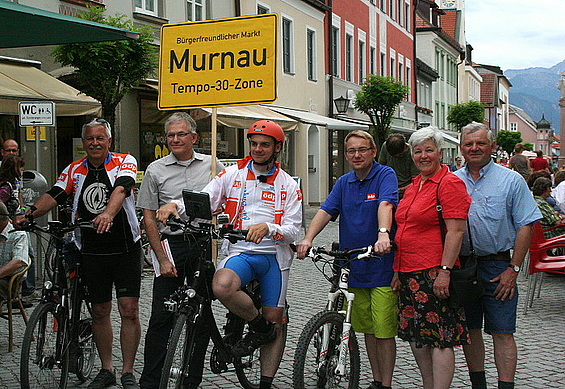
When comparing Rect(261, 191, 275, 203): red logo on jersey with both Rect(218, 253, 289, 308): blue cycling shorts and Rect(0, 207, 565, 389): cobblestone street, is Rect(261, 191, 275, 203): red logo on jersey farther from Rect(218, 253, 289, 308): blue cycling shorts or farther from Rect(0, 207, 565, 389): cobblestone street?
Rect(0, 207, 565, 389): cobblestone street

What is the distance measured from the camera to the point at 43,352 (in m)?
5.09

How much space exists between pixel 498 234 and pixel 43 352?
9.65ft

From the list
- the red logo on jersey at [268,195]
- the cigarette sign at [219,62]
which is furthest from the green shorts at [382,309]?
the cigarette sign at [219,62]

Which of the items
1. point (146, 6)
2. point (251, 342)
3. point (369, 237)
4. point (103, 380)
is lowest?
point (103, 380)

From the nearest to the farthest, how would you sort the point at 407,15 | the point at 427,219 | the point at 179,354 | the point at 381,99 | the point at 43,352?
the point at 179,354 < the point at 427,219 < the point at 43,352 < the point at 381,99 < the point at 407,15

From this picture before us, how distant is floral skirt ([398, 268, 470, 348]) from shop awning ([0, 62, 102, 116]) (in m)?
7.63

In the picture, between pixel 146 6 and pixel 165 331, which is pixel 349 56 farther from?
pixel 165 331

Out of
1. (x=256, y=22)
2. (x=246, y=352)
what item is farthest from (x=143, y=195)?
(x=256, y=22)

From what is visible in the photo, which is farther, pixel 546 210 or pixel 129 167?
pixel 546 210

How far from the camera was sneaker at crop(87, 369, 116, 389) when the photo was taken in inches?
217

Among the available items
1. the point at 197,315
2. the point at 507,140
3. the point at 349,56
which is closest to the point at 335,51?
the point at 349,56

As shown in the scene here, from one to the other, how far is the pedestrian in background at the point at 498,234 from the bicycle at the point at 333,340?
77 cm

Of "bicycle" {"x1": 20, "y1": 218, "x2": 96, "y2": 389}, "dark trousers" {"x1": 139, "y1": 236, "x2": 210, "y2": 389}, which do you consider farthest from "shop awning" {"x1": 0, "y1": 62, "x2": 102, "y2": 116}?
"dark trousers" {"x1": 139, "y1": 236, "x2": 210, "y2": 389}

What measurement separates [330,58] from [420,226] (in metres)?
25.0
